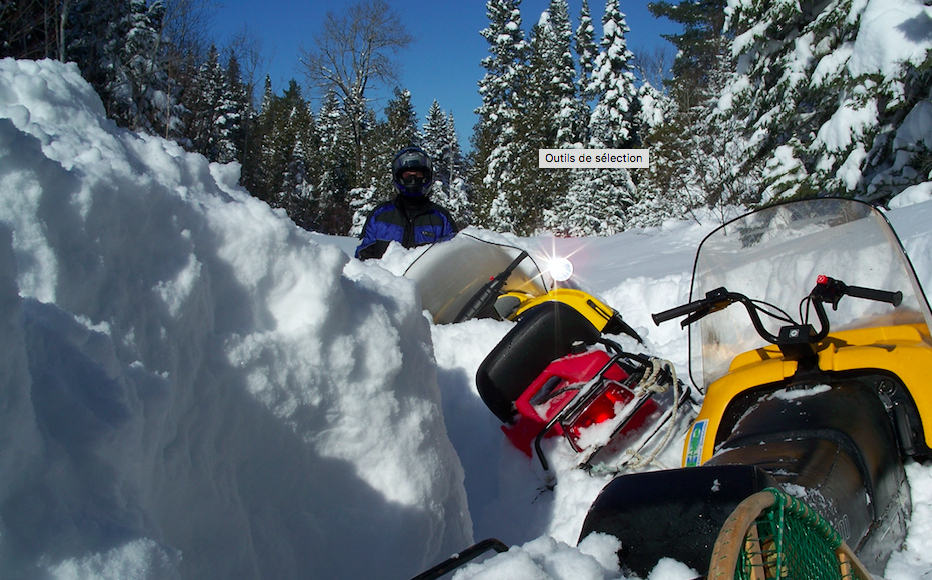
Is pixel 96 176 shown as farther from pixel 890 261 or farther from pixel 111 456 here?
pixel 890 261

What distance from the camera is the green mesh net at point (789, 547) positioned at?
2.84 feet

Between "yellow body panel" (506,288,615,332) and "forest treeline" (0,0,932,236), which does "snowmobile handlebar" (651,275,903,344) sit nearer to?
"yellow body panel" (506,288,615,332)

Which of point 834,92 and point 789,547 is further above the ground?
point 834,92

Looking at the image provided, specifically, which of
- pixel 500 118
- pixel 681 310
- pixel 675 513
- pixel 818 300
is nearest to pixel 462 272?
pixel 681 310

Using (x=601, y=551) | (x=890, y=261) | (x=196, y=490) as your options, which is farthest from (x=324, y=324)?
(x=890, y=261)

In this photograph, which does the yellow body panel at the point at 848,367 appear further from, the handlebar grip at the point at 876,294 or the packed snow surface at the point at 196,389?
the packed snow surface at the point at 196,389

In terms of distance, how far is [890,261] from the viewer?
2.23m

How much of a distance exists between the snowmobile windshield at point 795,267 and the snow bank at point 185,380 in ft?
4.11

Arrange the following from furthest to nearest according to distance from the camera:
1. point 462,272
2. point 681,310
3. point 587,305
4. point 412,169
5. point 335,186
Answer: point 335,186 < point 412,169 < point 462,272 < point 587,305 < point 681,310

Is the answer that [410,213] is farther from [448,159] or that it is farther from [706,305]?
[448,159]

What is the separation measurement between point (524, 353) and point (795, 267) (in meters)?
1.19

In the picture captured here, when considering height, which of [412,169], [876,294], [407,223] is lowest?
[876,294]

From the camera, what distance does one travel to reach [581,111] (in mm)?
28312

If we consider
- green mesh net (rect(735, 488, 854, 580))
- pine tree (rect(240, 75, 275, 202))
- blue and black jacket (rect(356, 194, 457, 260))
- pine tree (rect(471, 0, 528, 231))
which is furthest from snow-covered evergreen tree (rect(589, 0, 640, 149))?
green mesh net (rect(735, 488, 854, 580))
